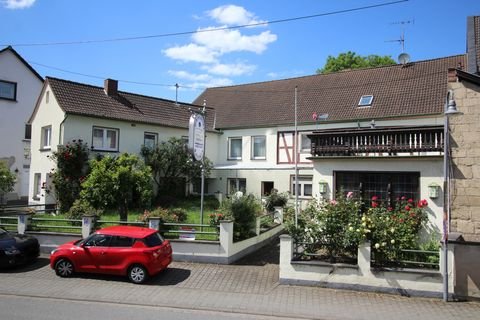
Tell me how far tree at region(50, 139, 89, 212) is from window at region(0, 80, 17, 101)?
13.1m

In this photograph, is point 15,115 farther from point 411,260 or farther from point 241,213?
point 411,260

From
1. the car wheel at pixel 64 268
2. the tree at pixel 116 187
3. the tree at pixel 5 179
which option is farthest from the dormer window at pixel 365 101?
the tree at pixel 5 179

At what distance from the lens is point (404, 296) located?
33.3 feet

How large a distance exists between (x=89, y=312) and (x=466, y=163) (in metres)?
10.5

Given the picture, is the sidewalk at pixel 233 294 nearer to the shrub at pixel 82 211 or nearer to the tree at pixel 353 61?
the shrub at pixel 82 211

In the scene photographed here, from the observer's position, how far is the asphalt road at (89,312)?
855 cm

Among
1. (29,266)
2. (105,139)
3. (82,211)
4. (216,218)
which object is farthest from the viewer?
(105,139)

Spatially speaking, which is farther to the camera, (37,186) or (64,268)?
(37,186)

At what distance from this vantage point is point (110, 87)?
25219 mm

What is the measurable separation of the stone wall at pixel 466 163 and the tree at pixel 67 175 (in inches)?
660

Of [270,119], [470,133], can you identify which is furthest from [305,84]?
Result: [470,133]

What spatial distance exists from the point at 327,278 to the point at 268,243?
5.53 meters

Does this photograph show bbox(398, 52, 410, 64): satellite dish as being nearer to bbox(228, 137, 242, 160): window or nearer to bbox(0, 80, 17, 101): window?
bbox(228, 137, 242, 160): window

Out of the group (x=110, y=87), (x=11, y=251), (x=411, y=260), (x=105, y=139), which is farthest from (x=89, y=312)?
(x=110, y=87)
